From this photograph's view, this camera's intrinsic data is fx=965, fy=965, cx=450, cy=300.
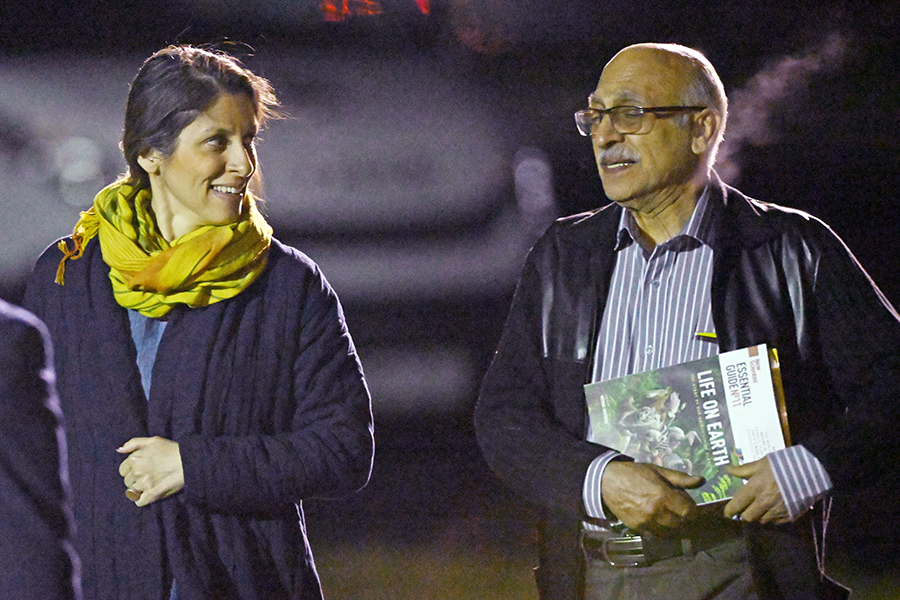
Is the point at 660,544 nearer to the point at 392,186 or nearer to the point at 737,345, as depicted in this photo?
the point at 737,345

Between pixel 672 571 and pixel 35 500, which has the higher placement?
pixel 35 500

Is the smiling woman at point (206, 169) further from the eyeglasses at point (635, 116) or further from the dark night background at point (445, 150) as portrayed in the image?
the eyeglasses at point (635, 116)

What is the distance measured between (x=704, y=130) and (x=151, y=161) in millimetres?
1449

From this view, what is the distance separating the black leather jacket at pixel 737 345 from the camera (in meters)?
2.29

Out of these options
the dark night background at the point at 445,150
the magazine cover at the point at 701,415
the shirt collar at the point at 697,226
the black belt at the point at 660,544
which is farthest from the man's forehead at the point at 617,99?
the black belt at the point at 660,544

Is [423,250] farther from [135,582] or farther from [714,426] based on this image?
[135,582]

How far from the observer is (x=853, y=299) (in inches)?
91.1

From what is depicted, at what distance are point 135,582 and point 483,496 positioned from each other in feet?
3.50

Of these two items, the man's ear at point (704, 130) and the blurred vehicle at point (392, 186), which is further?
the blurred vehicle at point (392, 186)

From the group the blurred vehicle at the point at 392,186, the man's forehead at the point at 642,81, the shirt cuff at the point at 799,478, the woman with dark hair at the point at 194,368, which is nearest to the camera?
the shirt cuff at the point at 799,478

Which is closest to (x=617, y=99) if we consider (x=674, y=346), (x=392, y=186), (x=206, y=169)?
(x=674, y=346)

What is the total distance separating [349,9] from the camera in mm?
2947

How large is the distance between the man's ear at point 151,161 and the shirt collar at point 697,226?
122cm

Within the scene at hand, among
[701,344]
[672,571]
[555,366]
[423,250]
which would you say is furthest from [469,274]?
[672,571]
